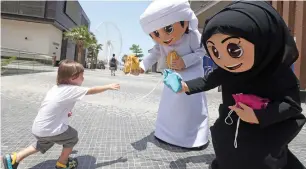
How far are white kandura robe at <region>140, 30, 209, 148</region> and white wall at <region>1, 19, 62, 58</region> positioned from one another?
116 feet

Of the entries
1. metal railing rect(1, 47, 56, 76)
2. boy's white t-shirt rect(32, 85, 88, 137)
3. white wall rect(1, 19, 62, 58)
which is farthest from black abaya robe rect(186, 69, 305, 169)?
white wall rect(1, 19, 62, 58)

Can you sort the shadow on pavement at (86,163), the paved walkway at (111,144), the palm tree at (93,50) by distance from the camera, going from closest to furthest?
the shadow on pavement at (86,163) → the paved walkway at (111,144) → the palm tree at (93,50)

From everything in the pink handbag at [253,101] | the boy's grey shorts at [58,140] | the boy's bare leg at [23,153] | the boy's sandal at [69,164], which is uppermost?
the pink handbag at [253,101]

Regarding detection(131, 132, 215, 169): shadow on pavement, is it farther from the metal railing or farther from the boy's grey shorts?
the metal railing

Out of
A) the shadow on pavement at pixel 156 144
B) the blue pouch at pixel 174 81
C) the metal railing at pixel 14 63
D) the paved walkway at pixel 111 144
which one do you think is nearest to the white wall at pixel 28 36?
the metal railing at pixel 14 63

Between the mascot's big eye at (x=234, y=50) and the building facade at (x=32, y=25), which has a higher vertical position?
the building facade at (x=32, y=25)

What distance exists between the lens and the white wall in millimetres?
34031

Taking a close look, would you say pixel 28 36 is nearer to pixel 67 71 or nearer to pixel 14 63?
pixel 14 63

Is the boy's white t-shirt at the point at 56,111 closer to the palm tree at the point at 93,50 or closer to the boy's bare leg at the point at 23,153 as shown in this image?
the boy's bare leg at the point at 23,153

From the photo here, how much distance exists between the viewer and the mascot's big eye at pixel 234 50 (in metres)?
1.38

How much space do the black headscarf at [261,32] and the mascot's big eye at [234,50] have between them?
6 centimetres

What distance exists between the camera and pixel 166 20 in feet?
7.79

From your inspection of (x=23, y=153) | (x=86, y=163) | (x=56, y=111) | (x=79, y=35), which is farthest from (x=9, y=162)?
(x=79, y=35)

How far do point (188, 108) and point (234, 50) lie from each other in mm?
1377
